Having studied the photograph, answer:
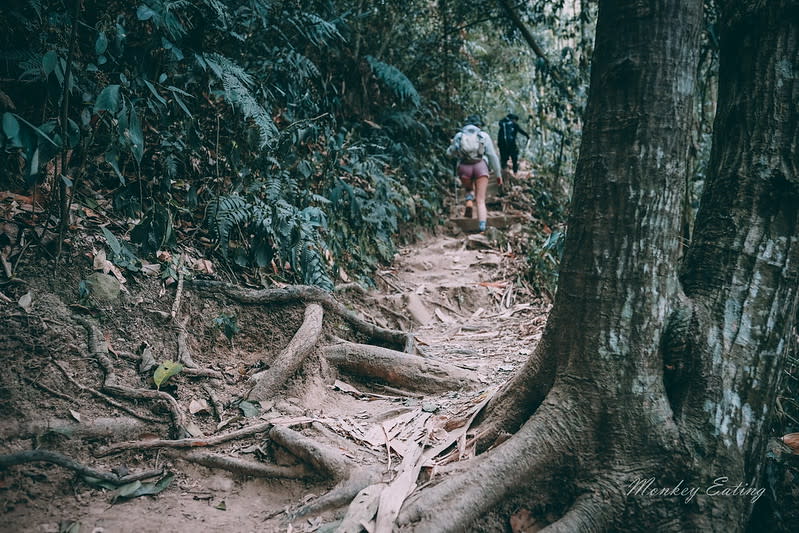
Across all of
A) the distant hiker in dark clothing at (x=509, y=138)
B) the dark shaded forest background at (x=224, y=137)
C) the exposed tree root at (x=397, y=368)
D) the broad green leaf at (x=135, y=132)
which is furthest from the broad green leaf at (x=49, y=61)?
the distant hiker in dark clothing at (x=509, y=138)

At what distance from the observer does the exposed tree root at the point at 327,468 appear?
93.5 inches

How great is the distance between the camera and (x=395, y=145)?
Result: 9.55 meters

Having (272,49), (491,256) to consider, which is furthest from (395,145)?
(272,49)

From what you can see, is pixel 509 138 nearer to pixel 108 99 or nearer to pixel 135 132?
pixel 135 132

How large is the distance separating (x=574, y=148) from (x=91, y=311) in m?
11.4

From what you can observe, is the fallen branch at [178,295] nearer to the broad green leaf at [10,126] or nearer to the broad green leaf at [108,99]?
the broad green leaf at [108,99]

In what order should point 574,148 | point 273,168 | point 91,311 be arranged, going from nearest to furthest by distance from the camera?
point 91,311 → point 273,168 → point 574,148

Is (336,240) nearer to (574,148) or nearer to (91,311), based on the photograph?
(91,311)

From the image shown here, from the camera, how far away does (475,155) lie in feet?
30.3

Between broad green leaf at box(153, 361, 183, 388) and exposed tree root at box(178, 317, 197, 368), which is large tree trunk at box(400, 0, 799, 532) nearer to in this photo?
broad green leaf at box(153, 361, 183, 388)

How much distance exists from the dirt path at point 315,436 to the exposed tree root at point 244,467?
3 centimetres

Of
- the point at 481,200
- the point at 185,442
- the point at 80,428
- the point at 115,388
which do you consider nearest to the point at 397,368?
the point at 185,442

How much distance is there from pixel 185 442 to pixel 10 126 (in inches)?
65.5

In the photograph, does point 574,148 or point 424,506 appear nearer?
point 424,506
